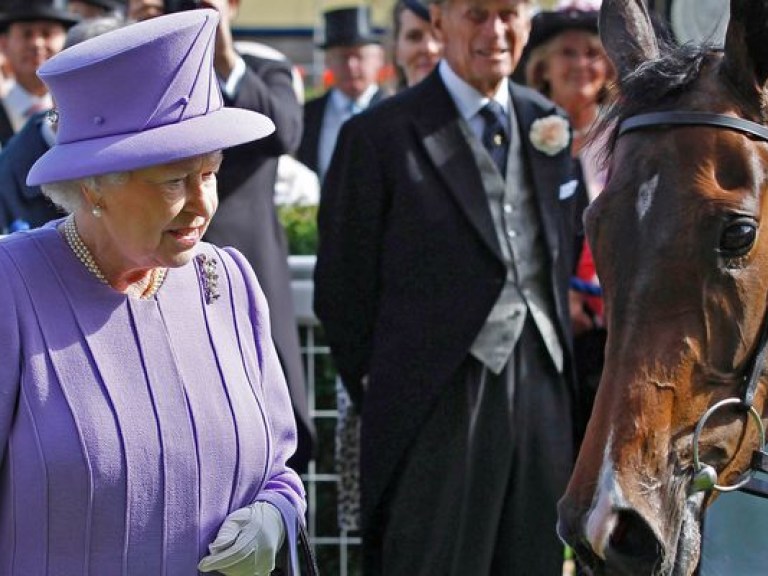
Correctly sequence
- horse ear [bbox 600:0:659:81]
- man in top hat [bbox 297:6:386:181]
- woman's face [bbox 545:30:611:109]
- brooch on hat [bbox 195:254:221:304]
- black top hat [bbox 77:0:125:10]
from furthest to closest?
black top hat [bbox 77:0:125:10] → man in top hat [bbox 297:6:386:181] → woman's face [bbox 545:30:611:109] → horse ear [bbox 600:0:659:81] → brooch on hat [bbox 195:254:221:304]

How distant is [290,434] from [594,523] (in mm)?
940

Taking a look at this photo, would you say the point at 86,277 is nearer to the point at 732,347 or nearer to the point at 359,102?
the point at 732,347

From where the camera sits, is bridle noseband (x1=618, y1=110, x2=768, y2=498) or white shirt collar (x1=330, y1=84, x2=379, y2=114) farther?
white shirt collar (x1=330, y1=84, x2=379, y2=114)

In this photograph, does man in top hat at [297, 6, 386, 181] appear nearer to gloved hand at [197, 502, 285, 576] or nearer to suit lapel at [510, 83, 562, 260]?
suit lapel at [510, 83, 562, 260]

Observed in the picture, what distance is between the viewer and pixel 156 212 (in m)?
3.44

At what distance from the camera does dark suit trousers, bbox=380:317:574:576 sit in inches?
209

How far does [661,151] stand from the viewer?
3518 mm

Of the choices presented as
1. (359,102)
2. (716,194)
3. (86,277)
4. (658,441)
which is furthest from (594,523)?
(359,102)

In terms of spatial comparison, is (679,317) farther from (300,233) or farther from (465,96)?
(300,233)

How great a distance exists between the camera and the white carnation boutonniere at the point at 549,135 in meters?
5.58

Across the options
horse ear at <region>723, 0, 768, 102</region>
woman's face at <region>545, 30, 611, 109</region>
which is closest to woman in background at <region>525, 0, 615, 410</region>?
woman's face at <region>545, 30, 611, 109</region>

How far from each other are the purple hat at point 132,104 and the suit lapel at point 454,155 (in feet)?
6.42

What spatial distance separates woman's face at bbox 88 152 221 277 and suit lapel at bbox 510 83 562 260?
7.09 ft

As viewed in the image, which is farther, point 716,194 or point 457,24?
point 457,24
